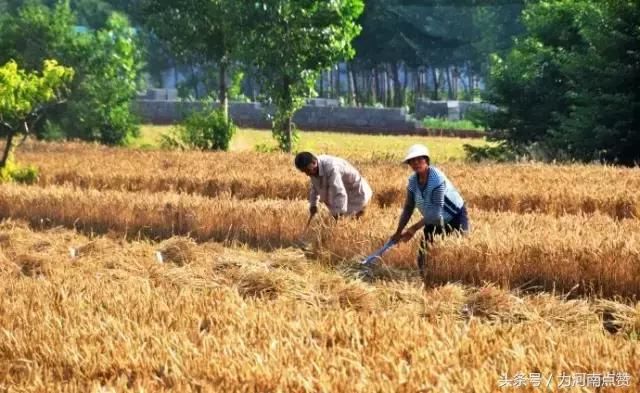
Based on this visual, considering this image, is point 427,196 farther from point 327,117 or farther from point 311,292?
point 327,117

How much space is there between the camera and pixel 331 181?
385 inches

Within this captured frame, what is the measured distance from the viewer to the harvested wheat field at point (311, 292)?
532 centimetres

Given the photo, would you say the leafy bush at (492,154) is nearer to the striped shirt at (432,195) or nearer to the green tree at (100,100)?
the green tree at (100,100)

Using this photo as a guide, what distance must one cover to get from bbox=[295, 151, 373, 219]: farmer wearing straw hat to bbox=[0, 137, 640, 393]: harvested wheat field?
34 centimetres

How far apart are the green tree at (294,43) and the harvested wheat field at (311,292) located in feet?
31.8

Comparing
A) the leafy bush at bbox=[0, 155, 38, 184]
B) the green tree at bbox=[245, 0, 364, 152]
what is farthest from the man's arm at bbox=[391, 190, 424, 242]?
the green tree at bbox=[245, 0, 364, 152]

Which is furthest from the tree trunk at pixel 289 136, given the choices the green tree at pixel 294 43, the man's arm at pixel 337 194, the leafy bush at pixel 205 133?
the man's arm at pixel 337 194

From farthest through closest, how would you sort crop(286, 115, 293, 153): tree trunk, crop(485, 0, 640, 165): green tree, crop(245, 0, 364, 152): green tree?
crop(286, 115, 293, 153): tree trunk, crop(245, 0, 364, 152): green tree, crop(485, 0, 640, 165): green tree

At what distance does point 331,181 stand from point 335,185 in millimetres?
57

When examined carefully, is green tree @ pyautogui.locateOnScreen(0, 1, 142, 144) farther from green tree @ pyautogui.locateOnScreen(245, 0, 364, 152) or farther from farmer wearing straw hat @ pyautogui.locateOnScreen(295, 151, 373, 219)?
farmer wearing straw hat @ pyautogui.locateOnScreen(295, 151, 373, 219)

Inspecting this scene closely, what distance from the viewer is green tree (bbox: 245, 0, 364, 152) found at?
83.3ft

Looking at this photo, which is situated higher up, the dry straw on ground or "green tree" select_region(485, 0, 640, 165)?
"green tree" select_region(485, 0, 640, 165)

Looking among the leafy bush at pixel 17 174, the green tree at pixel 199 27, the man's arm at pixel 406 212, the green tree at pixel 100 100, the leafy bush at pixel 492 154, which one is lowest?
the leafy bush at pixel 492 154

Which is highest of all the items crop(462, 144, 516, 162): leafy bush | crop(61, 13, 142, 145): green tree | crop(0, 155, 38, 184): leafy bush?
crop(61, 13, 142, 145): green tree
